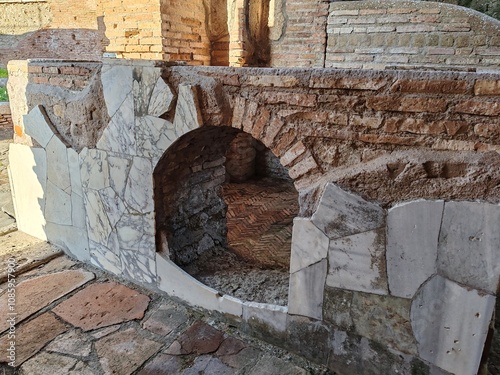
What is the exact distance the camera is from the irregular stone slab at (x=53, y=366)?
2387 millimetres

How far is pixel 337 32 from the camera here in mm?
5309

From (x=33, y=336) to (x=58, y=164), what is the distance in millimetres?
1583

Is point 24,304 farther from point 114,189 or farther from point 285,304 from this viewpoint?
point 285,304

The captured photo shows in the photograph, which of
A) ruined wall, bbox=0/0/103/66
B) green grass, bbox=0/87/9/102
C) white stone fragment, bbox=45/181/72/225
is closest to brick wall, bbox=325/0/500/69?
white stone fragment, bbox=45/181/72/225

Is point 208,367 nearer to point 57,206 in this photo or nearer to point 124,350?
point 124,350

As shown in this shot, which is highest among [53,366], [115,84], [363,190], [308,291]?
[115,84]

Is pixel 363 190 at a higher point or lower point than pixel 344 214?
higher

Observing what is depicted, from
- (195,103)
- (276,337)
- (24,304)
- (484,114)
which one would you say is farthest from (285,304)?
(24,304)

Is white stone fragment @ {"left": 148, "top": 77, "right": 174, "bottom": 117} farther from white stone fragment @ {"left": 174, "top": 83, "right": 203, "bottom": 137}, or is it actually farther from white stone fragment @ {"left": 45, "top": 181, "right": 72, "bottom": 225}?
white stone fragment @ {"left": 45, "top": 181, "right": 72, "bottom": 225}

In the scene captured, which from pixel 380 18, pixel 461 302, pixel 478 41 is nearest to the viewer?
pixel 461 302

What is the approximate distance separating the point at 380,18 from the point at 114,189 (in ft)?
13.6

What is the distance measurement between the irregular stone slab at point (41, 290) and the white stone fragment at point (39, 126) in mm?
1279

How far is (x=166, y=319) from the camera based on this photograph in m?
2.86

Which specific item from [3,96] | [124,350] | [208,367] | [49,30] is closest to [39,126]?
[124,350]
